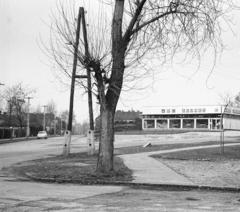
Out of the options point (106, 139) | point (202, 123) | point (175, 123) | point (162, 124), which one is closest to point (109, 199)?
point (106, 139)

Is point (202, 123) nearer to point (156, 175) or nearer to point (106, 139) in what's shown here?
point (156, 175)

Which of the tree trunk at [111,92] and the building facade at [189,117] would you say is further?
the building facade at [189,117]

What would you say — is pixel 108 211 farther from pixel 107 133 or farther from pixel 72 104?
pixel 72 104

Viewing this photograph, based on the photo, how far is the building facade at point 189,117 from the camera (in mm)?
85500

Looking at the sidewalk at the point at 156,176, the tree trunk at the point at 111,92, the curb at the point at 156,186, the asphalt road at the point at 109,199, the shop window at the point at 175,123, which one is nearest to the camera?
the asphalt road at the point at 109,199

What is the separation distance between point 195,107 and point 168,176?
76.0m

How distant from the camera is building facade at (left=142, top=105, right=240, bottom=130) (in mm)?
Answer: 85500

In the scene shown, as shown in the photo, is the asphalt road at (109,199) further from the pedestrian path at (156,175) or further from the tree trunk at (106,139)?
the tree trunk at (106,139)

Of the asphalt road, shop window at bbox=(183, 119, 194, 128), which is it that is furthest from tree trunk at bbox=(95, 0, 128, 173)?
shop window at bbox=(183, 119, 194, 128)

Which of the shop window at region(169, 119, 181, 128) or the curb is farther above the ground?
the shop window at region(169, 119, 181, 128)

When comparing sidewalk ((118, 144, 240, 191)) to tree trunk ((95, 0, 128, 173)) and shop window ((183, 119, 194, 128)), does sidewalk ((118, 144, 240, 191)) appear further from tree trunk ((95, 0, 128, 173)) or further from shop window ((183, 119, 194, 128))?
shop window ((183, 119, 194, 128))

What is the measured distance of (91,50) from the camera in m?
13.5

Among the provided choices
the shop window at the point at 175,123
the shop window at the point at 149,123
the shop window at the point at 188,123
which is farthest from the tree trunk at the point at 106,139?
the shop window at the point at 149,123

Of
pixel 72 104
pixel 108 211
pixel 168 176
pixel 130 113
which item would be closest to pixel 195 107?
pixel 130 113
